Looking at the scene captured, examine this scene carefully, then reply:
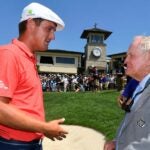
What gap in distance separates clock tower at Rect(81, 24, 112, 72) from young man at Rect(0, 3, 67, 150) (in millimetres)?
61348

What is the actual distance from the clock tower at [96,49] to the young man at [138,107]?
61.5 m

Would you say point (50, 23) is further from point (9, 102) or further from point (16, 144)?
point (16, 144)

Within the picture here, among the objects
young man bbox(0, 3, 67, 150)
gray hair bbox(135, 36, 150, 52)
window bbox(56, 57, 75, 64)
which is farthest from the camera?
window bbox(56, 57, 75, 64)

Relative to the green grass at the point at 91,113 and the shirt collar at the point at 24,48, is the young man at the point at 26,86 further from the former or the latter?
the green grass at the point at 91,113

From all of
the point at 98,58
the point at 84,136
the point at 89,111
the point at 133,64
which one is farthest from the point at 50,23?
the point at 98,58

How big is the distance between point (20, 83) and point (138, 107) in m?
1.10

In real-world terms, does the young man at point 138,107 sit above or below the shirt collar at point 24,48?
below

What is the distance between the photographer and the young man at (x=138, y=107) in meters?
3.62

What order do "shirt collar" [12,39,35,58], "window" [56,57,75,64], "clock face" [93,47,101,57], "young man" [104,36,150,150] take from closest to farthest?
"young man" [104,36,150,150] < "shirt collar" [12,39,35,58] < "clock face" [93,47,101,57] < "window" [56,57,75,64]

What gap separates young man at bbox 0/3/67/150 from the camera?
3.82 m

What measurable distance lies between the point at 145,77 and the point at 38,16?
119 centimetres

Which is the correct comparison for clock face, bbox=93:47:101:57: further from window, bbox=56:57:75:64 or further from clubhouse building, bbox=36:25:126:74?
window, bbox=56:57:75:64


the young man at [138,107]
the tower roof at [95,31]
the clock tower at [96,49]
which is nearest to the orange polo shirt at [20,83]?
the young man at [138,107]

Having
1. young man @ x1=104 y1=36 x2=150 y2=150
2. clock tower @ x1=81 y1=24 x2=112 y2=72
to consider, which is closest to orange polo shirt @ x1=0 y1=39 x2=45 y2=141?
young man @ x1=104 y1=36 x2=150 y2=150
